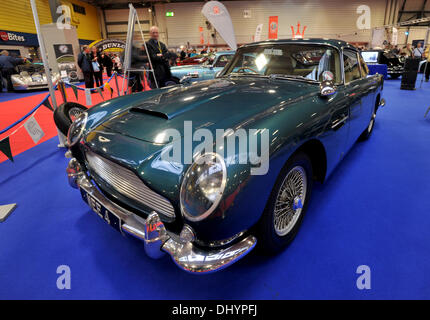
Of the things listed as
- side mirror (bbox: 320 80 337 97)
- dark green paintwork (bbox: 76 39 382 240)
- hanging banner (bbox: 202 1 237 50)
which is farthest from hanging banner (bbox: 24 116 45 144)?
hanging banner (bbox: 202 1 237 50)

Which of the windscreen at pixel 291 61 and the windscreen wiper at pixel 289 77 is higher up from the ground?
the windscreen at pixel 291 61

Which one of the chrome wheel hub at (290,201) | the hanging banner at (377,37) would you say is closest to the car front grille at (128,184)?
the chrome wheel hub at (290,201)

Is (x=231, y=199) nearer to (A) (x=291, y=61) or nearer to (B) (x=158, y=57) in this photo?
(A) (x=291, y=61)

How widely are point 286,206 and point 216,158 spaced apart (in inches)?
29.9

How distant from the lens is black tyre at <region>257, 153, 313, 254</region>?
1.44 metres

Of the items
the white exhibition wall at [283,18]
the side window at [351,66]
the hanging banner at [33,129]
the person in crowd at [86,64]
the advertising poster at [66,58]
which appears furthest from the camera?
the white exhibition wall at [283,18]

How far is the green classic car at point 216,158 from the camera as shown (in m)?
1.19

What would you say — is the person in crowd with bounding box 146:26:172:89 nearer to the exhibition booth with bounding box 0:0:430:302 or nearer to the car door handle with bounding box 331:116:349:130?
the exhibition booth with bounding box 0:0:430:302

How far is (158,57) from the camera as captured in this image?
5.40 metres

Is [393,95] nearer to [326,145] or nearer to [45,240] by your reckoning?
[326,145]

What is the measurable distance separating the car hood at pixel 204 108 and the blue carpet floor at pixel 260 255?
34.0 inches

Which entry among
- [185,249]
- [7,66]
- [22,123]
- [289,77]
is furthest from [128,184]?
[7,66]

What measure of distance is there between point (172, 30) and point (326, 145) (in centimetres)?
2338

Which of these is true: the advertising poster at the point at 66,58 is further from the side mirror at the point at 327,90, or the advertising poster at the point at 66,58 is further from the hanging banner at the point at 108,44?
the side mirror at the point at 327,90
